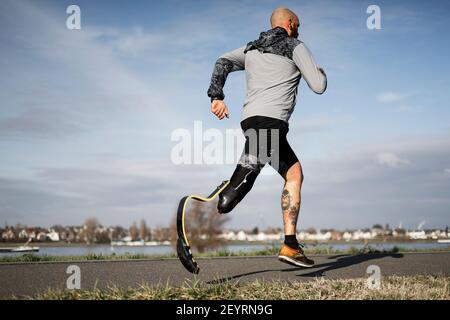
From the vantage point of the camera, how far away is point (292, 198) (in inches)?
199

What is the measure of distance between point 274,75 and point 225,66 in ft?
1.99

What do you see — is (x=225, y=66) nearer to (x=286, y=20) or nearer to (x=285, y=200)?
(x=286, y=20)

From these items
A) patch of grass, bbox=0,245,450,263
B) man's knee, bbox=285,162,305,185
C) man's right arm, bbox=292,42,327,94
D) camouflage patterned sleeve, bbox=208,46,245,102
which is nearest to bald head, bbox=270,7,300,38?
man's right arm, bbox=292,42,327,94

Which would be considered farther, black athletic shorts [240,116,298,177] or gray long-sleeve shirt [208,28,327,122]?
gray long-sleeve shirt [208,28,327,122]

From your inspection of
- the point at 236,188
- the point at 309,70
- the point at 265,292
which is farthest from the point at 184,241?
the point at 309,70

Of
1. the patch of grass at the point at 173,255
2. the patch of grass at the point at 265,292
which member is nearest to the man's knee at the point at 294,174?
the patch of grass at the point at 265,292

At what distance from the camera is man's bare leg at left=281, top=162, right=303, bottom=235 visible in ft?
16.6

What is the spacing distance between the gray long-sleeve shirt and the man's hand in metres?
0.11

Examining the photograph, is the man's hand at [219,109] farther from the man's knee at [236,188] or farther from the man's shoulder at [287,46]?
the man's shoulder at [287,46]

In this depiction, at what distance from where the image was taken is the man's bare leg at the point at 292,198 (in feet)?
16.6

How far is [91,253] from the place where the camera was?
834 centimetres

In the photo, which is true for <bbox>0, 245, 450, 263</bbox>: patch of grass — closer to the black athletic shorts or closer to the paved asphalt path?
the paved asphalt path

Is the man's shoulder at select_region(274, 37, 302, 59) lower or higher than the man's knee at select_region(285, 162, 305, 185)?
higher
